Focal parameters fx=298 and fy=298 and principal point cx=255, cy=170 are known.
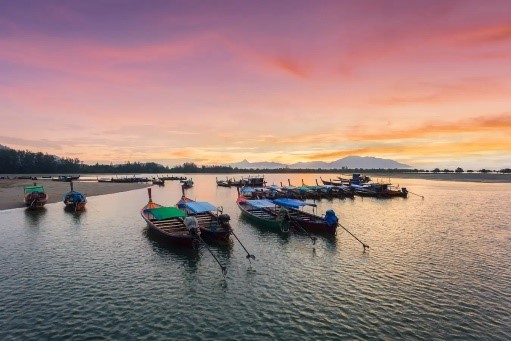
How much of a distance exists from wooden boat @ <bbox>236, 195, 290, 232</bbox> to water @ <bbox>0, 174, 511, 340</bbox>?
2.62 metres

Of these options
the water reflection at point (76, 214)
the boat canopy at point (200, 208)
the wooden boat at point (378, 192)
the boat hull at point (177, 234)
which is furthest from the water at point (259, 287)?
the wooden boat at point (378, 192)

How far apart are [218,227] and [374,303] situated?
2138 cm

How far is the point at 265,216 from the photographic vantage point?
51.0 meters

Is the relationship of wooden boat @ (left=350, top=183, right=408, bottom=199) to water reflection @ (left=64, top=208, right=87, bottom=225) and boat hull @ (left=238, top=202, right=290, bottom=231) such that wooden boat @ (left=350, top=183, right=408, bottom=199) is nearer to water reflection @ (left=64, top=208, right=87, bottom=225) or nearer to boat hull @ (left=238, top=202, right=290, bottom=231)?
boat hull @ (left=238, top=202, right=290, bottom=231)

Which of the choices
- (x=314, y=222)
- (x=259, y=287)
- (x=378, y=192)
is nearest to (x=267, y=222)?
(x=314, y=222)

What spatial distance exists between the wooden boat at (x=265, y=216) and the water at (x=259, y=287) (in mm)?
2622

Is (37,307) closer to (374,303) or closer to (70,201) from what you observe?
(374,303)

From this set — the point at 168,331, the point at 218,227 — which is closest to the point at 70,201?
the point at 218,227

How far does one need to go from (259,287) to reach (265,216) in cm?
2711

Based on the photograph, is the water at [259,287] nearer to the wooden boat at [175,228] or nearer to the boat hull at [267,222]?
the wooden boat at [175,228]

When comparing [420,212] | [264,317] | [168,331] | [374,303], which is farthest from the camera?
[420,212]

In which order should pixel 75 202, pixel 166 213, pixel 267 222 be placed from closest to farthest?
pixel 166 213 < pixel 267 222 < pixel 75 202

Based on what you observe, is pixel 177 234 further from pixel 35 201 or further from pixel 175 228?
pixel 35 201

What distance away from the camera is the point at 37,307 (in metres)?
20.4
